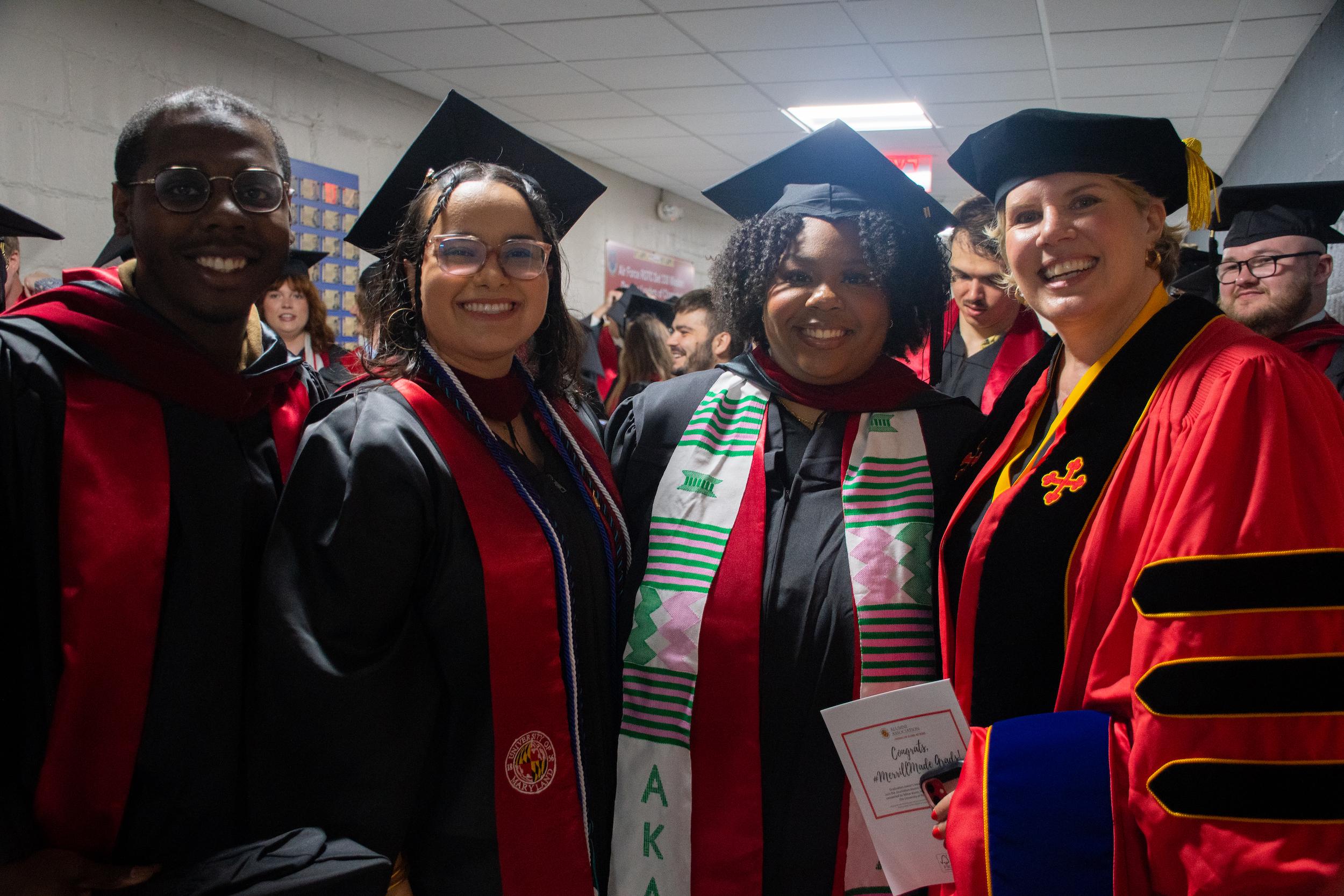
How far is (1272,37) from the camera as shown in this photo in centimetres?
543

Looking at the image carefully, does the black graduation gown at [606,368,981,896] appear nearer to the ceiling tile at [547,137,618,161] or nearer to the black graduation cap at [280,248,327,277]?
the black graduation cap at [280,248,327,277]

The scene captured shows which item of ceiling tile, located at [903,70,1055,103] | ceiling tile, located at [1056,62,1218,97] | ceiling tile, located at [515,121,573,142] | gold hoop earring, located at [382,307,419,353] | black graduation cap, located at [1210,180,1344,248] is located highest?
ceiling tile, located at [515,121,573,142]

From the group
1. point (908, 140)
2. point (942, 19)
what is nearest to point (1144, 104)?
point (908, 140)

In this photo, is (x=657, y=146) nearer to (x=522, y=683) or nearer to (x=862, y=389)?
(x=862, y=389)

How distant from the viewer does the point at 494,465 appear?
64.9 inches

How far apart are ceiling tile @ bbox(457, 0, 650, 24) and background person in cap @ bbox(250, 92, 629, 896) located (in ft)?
12.0

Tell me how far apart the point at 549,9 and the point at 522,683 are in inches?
180

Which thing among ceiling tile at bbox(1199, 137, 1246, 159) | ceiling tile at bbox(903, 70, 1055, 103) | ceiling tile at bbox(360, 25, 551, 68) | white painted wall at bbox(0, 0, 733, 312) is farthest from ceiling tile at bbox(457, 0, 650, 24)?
ceiling tile at bbox(1199, 137, 1246, 159)

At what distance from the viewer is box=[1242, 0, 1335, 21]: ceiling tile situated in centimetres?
488

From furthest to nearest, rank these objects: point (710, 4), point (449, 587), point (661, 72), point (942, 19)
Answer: point (661, 72), point (942, 19), point (710, 4), point (449, 587)

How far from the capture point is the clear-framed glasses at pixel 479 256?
1.69 meters

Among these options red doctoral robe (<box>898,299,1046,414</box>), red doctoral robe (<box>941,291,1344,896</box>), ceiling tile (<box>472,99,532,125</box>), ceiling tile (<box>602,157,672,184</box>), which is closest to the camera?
red doctoral robe (<box>941,291,1344,896</box>)

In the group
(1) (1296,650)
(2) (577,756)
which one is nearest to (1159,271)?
(1) (1296,650)

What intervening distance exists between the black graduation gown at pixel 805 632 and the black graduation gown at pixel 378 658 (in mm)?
467
